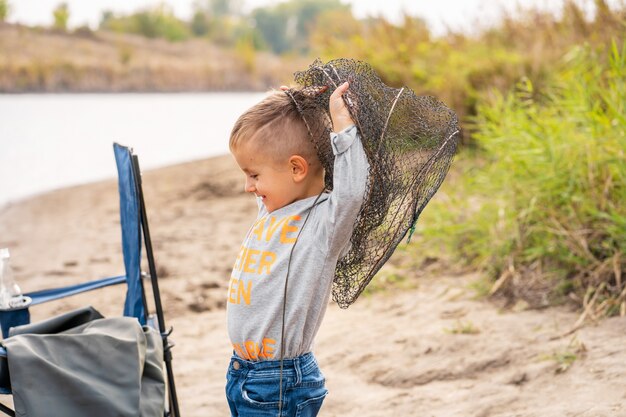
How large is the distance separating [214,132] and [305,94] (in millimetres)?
16366

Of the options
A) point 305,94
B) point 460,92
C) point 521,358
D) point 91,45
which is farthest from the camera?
point 91,45

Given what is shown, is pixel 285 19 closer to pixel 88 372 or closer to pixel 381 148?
pixel 88 372

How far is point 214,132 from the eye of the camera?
1806 cm

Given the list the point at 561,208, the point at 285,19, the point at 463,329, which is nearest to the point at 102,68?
the point at 561,208

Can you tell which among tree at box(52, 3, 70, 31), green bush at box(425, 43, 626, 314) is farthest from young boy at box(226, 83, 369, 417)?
tree at box(52, 3, 70, 31)

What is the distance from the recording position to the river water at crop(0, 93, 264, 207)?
12.2m

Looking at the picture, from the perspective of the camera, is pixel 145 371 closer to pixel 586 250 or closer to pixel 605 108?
pixel 586 250

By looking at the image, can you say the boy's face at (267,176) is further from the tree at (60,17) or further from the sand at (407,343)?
the tree at (60,17)

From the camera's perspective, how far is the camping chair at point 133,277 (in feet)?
8.59

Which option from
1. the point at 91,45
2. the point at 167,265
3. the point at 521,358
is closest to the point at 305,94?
the point at 521,358

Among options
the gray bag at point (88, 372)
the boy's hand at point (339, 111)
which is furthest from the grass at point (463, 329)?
the boy's hand at point (339, 111)

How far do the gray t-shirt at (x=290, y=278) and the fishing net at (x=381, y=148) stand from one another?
60mm

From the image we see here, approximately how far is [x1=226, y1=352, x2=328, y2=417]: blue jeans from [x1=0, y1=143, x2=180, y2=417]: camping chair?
676mm

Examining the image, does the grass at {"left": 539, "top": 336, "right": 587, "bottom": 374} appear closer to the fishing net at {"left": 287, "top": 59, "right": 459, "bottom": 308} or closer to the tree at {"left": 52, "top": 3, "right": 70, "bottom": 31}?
the fishing net at {"left": 287, "top": 59, "right": 459, "bottom": 308}
